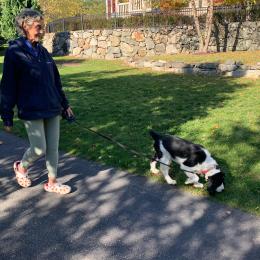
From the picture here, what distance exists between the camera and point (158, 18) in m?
23.7

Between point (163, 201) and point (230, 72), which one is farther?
point (230, 72)

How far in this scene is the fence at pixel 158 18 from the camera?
22062 mm

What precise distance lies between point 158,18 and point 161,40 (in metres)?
1.56

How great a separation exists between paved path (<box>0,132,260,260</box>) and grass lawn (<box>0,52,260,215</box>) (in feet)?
1.27

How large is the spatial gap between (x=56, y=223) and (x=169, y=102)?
6564 mm

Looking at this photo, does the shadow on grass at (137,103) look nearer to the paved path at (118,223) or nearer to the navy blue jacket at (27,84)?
the paved path at (118,223)

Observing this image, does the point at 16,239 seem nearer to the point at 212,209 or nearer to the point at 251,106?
the point at 212,209

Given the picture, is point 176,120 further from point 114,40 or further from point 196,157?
point 114,40

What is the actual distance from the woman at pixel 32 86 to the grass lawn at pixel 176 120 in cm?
158

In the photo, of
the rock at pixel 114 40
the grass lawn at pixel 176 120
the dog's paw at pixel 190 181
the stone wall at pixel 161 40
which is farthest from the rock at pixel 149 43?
the dog's paw at pixel 190 181

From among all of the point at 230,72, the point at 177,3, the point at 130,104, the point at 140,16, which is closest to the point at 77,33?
the point at 140,16

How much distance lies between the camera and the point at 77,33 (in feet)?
86.6

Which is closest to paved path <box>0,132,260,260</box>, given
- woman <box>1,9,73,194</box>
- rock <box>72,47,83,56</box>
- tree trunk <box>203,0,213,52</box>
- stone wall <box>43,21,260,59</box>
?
woman <box>1,9,73,194</box>

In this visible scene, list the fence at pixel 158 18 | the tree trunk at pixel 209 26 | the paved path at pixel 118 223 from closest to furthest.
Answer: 1. the paved path at pixel 118 223
2. the tree trunk at pixel 209 26
3. the fence at pixel 158 18
